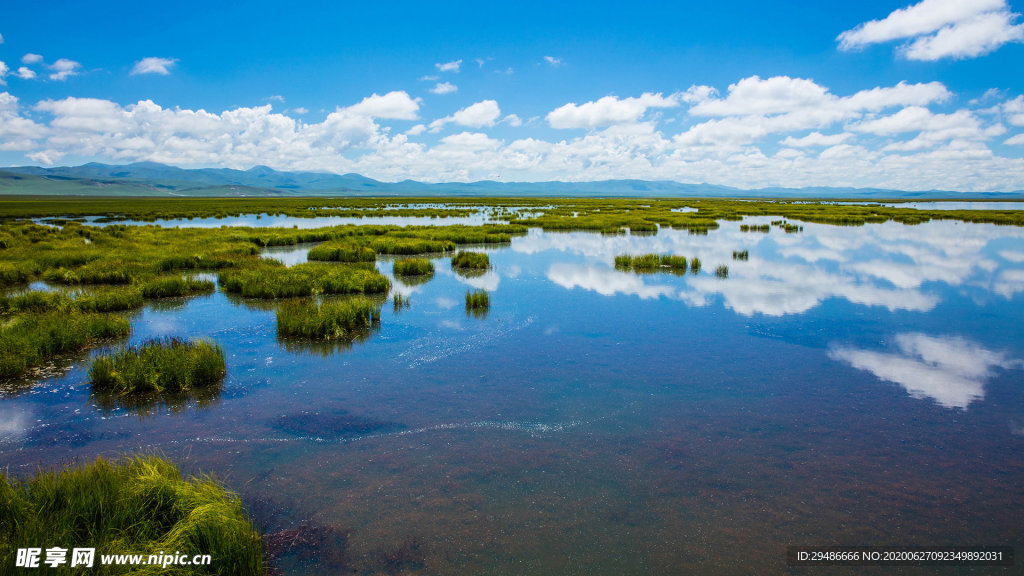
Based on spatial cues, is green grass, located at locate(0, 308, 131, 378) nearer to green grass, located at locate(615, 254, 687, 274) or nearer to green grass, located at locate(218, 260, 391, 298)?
green grass, located at locate(218, 260, 391, 298)

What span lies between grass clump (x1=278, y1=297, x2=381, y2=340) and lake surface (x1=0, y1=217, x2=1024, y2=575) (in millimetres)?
540

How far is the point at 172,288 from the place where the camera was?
1739cm

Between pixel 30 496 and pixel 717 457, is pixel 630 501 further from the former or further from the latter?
pixel 30 496

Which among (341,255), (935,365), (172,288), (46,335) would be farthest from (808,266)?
(46,335)

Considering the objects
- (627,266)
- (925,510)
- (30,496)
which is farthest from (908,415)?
(627,266)

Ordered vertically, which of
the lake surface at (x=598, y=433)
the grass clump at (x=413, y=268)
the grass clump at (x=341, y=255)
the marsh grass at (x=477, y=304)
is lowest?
the lake surface at (x=598, y=433)

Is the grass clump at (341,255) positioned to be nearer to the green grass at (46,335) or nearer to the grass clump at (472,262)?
the grass clump at (472,262)

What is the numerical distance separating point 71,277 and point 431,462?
20.6m

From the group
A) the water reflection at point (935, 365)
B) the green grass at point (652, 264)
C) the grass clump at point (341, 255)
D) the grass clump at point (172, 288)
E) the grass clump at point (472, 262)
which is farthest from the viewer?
the grass clump at point (341, 255)

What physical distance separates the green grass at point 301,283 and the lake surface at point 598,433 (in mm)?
2240

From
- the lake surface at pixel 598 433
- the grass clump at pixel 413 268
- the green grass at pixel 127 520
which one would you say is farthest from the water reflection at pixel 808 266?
the green grass at pixel 127 520

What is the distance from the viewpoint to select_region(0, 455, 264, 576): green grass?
4.29 metres

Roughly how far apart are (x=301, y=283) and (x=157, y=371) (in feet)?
28.8

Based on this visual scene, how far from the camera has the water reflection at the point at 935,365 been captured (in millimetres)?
9031
